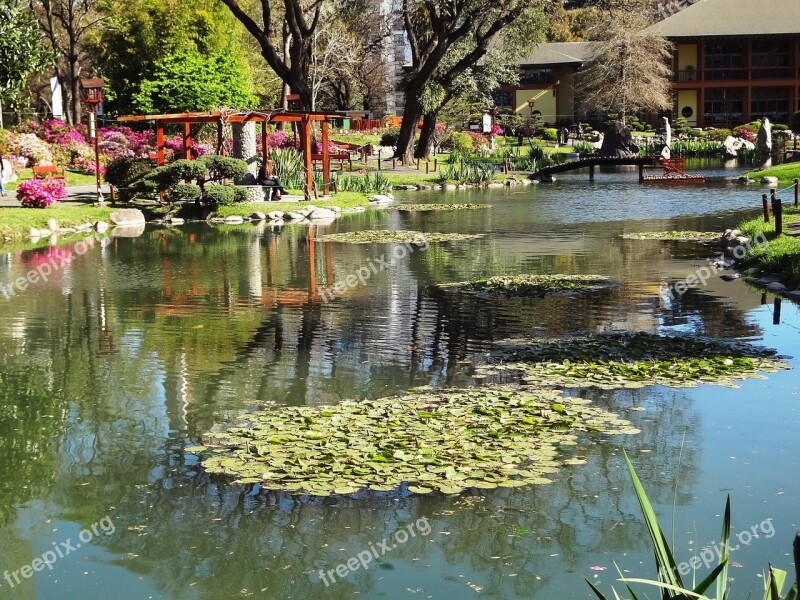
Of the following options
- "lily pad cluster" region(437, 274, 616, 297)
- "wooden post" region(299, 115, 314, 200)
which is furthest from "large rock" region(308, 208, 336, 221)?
"lily pad cluster" region(437, 274, 616, 297)

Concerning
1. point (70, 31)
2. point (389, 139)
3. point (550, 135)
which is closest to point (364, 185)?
point (70, 31)

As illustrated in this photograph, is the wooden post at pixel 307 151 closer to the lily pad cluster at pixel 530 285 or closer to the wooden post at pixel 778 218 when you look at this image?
the lily pad cluster at pixel 530 285

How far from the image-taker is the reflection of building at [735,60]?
221 ft

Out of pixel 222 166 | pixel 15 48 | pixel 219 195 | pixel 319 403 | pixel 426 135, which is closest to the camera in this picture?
pixel 319 403

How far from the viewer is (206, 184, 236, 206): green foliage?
30266 mm

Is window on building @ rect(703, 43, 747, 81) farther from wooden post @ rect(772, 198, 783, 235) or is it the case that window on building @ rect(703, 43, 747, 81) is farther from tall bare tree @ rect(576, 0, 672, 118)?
wooden post @ rect(772, 198, 783, 235)

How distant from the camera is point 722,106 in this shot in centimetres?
7125

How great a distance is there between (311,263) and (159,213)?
1088cm

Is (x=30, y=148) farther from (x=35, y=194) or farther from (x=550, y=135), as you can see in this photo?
(x=550, y=135)

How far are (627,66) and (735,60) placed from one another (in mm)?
10980

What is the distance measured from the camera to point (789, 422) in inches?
381

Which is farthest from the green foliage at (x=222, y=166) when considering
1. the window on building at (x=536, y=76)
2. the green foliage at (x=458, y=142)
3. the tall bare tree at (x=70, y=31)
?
the window on building at (x=536, y=76)

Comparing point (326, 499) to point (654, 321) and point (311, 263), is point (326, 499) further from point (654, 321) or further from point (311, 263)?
point (311, 263)

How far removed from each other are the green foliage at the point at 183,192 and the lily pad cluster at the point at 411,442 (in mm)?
21030
